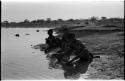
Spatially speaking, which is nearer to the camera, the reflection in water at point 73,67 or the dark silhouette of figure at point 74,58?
the reflection in water at point 73,67

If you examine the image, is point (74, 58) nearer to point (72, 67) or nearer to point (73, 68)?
point (72, 67)

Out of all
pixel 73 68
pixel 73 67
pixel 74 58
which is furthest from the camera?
pixel 74 58

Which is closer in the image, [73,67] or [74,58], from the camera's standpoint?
[73,67]

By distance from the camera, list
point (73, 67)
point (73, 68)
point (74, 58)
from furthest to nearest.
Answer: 1. point (74, 58)
2. point (73, 67)
3. point (73, 68)

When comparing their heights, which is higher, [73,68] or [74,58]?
[74,58]

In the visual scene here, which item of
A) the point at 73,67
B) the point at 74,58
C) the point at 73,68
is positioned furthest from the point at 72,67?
the point at 74,58

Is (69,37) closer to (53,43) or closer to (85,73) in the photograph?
(85,73)

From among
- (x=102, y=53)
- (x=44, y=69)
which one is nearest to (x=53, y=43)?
(x=102, y=53)

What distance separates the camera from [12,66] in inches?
484

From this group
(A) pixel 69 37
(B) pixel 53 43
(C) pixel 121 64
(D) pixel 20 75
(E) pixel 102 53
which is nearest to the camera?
(D) pixel 20 75

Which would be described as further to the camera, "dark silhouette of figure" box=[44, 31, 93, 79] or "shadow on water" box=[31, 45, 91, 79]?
"dark silhouette of figure" box=[44, 31, 93, 79]

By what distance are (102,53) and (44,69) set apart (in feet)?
16.0

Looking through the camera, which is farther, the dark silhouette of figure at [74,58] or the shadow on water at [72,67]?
the dark silhouette of figure at [74,58]

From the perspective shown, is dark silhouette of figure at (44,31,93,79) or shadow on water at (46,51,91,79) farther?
dark silhouette of figure at (44,31,93,79)
